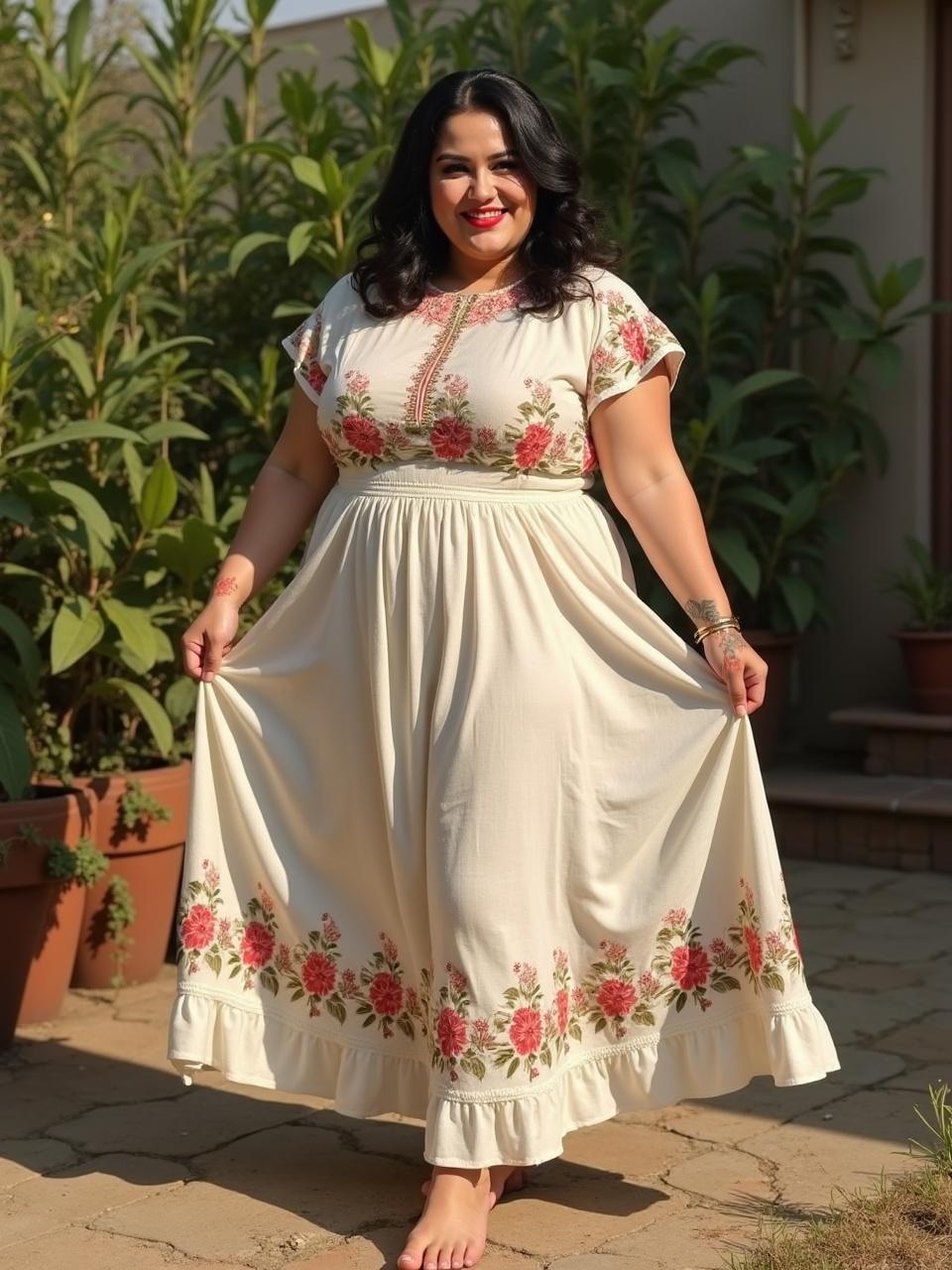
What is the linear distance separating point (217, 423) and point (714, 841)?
9.45 ft

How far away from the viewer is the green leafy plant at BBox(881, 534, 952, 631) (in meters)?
5.70

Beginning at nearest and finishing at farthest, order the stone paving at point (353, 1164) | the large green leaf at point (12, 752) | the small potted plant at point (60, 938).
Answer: the stone paving at point (353, 1164) < the large green leaf at point (12, 752) < the small potted plant at point (60, 938)

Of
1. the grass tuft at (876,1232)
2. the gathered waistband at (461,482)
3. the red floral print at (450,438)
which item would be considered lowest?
the grass tuft at (876,1232)

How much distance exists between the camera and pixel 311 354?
2.96 metres

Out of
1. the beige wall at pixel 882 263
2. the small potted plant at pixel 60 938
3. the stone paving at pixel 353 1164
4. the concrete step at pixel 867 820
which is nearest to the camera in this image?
the stone paving at pixel 353 1164

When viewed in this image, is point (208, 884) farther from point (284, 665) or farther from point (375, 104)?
point (375, 104)

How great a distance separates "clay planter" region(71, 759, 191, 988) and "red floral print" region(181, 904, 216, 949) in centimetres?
117

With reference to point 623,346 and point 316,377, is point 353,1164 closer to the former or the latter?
point 316,377

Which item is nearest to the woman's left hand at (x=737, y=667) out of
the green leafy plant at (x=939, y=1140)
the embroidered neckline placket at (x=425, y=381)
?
the embroidered neckline placket at (x=425, y=381)

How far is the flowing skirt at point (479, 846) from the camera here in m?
2.67

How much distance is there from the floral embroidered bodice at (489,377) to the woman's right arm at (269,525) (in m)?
0.15

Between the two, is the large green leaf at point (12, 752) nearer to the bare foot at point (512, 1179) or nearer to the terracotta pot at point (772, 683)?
the bare foot at point (512, 1179)

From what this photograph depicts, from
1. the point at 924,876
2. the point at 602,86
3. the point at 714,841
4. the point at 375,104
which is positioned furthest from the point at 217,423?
the point at 714,841

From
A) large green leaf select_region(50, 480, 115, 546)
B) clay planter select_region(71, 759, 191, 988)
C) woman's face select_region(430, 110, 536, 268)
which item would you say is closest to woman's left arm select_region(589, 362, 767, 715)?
woman's face select_region(430, 110, 536, 268)
